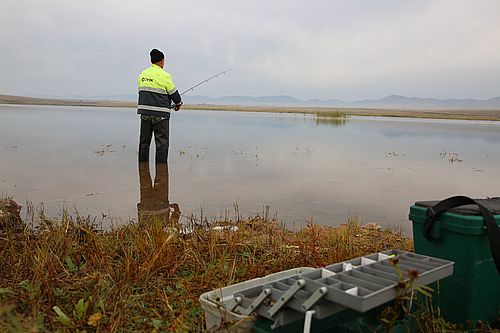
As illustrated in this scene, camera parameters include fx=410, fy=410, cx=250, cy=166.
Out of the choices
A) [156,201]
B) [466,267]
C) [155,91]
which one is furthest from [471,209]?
[155,91]

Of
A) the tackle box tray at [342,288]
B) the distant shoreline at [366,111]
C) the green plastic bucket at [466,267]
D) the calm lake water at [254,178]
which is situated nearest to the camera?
the tackle box tray at [342,288]

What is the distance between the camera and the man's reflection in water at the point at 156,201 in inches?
176

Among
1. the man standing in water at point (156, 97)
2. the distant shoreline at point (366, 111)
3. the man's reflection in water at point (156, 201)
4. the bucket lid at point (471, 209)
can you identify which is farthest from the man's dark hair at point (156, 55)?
the distant shoreline at point (366, 111)

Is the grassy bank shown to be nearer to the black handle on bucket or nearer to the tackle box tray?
the tackle box tray

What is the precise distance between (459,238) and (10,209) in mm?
3851

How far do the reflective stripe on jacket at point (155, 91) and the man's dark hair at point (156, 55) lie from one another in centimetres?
9

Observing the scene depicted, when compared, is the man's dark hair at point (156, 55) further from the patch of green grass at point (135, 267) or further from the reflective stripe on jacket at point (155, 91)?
the patch of green grass at point (135, 267)

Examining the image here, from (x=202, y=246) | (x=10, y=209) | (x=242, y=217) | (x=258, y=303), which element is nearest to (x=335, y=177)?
(x=242, y=217)

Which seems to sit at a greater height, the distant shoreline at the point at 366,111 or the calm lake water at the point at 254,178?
the distant shoreline at the point at 366,111

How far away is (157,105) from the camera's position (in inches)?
285

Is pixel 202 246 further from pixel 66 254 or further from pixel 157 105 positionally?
pixel 157 105

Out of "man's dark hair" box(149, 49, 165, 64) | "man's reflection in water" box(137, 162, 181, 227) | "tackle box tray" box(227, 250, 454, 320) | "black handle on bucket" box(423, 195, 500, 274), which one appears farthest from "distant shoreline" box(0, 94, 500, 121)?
"tackle box tray" box(227, 250, 454, 320)

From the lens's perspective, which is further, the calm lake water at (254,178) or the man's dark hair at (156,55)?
the man's dark hair at (156,55)

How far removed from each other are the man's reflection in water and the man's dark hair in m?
1.96
